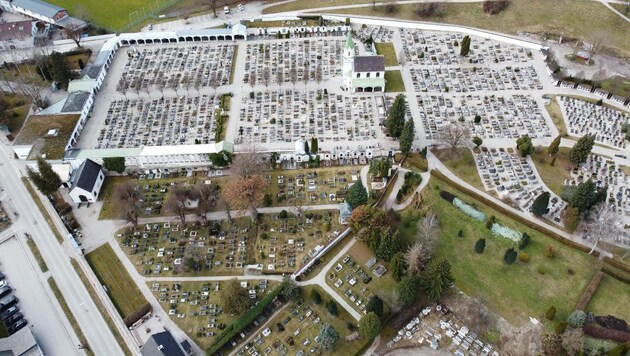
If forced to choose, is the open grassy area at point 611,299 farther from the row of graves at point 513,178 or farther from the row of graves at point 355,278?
the row of graves at point 355,278

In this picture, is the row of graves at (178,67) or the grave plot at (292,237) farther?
the row of graves at (178,67)

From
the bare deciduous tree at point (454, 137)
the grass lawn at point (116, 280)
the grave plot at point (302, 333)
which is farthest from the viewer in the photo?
the bare deciduous tree at point (454, 137)

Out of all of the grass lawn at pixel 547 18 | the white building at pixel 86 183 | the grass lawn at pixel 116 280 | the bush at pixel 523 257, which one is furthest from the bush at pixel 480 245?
the white building at pixel 86 183

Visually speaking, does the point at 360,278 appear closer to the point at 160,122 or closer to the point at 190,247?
the point at 190,247

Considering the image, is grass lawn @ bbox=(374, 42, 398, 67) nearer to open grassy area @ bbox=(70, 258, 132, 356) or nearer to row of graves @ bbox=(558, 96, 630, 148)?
row of graves @ bbox=(558, 96, 630, 148)

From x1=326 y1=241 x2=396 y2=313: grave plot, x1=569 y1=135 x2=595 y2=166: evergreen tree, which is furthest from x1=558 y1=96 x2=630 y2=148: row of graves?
x1=326 y1=241 x2=396 y2=313: grave plot

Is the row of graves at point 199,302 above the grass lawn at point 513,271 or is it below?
above
